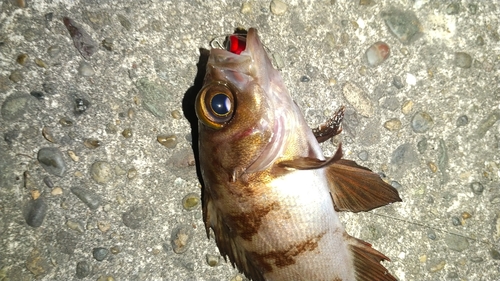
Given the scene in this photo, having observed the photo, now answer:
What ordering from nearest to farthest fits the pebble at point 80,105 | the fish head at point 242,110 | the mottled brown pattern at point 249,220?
the fish head at point 242,110
the mottled brown pattern at point 249,220
the pebble at point 80,105

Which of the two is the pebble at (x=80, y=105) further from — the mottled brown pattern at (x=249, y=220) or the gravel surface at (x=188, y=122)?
the mottled brown pattern at (x=249, y=220)

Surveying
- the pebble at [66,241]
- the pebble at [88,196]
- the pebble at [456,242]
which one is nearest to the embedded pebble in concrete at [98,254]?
the pebble at [66,241]

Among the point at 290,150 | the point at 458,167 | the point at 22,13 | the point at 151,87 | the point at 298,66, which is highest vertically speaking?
the point at 22,13

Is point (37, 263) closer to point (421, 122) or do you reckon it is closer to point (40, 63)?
point (40, 63)

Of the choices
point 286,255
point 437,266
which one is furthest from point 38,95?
point 437,266

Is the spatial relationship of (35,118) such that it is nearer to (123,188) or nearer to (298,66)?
(123,188)

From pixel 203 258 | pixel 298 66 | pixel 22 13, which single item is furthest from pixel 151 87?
pixel 203 258

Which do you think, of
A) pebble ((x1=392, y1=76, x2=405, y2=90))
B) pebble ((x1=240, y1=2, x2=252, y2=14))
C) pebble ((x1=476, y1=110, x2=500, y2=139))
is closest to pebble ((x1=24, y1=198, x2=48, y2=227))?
pebble ((x1=240, y1=2, x2=252, y2=14))
